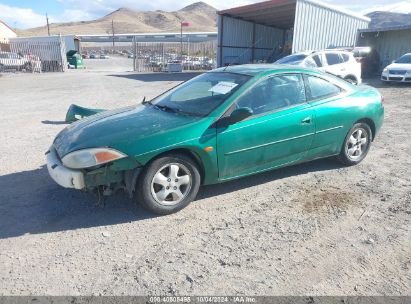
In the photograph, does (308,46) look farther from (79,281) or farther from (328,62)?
(79,281)

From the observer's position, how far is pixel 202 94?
4.27 metres

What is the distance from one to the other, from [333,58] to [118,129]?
37.1ft

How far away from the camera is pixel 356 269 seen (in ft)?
8.97

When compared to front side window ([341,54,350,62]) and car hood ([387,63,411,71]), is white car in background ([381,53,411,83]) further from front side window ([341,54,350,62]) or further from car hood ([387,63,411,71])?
front side window ([341,54,350,62])

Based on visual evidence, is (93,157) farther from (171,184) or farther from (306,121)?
(306,121)

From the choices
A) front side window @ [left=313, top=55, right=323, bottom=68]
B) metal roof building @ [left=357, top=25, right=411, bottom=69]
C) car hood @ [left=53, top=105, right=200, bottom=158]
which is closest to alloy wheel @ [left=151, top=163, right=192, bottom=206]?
car hood @ [left=53, top=105, right=200, bottom=158]

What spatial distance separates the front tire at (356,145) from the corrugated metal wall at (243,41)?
1827 cm

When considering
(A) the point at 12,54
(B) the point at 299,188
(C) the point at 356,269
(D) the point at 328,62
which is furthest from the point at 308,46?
(A) the point at 12,54

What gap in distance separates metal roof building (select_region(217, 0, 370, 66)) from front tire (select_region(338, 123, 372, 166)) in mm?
13804

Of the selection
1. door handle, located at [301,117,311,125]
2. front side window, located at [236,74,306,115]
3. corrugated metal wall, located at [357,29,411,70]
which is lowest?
door handle, located at [301,117,311,125]

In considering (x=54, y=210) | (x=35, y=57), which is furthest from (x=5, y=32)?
(x=54, y=210)

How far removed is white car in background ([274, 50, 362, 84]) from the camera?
1239 centimetres

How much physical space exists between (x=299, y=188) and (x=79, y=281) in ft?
9.01

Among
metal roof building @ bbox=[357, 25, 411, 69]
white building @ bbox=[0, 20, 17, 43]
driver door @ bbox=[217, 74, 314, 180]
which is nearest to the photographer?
driver door @ bbox=[217, 74, 314, 180]
